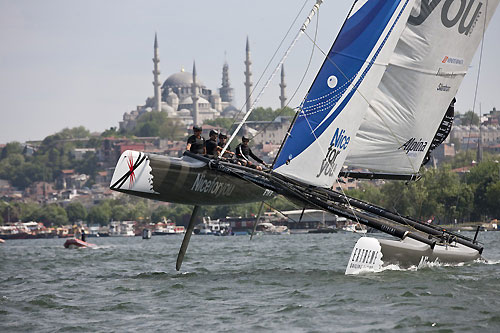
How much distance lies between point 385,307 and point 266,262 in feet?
34.5

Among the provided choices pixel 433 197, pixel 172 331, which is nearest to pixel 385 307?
pixel 172 331

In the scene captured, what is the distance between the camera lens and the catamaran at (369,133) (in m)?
16.8

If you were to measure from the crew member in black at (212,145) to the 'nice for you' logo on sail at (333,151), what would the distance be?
2.07m

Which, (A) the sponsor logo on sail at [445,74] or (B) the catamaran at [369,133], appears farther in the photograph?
(A) the sponsor logo on sail at [445,74]

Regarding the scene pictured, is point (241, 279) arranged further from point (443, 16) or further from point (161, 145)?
point (161, 145)

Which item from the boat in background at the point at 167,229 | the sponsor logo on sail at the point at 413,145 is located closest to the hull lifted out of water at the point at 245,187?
the sponsor logo on sail at the point at 413,145

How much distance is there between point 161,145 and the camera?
18162 cm

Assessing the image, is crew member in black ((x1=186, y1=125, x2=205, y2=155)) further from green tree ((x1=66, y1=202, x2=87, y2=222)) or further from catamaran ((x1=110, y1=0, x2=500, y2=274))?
green tree ((x1=66, y1=202, x2=87, y2=222))

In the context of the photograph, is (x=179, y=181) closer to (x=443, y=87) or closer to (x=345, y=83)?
(x=345, y=83)

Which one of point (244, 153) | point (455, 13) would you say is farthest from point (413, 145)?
point (244, 153)

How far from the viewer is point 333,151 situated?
17078 millimetres

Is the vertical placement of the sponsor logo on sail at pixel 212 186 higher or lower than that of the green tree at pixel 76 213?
higher

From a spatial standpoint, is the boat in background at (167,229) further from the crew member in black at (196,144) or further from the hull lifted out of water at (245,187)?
the crew member in black at (196,144)

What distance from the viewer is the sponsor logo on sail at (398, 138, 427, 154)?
19.6 m
